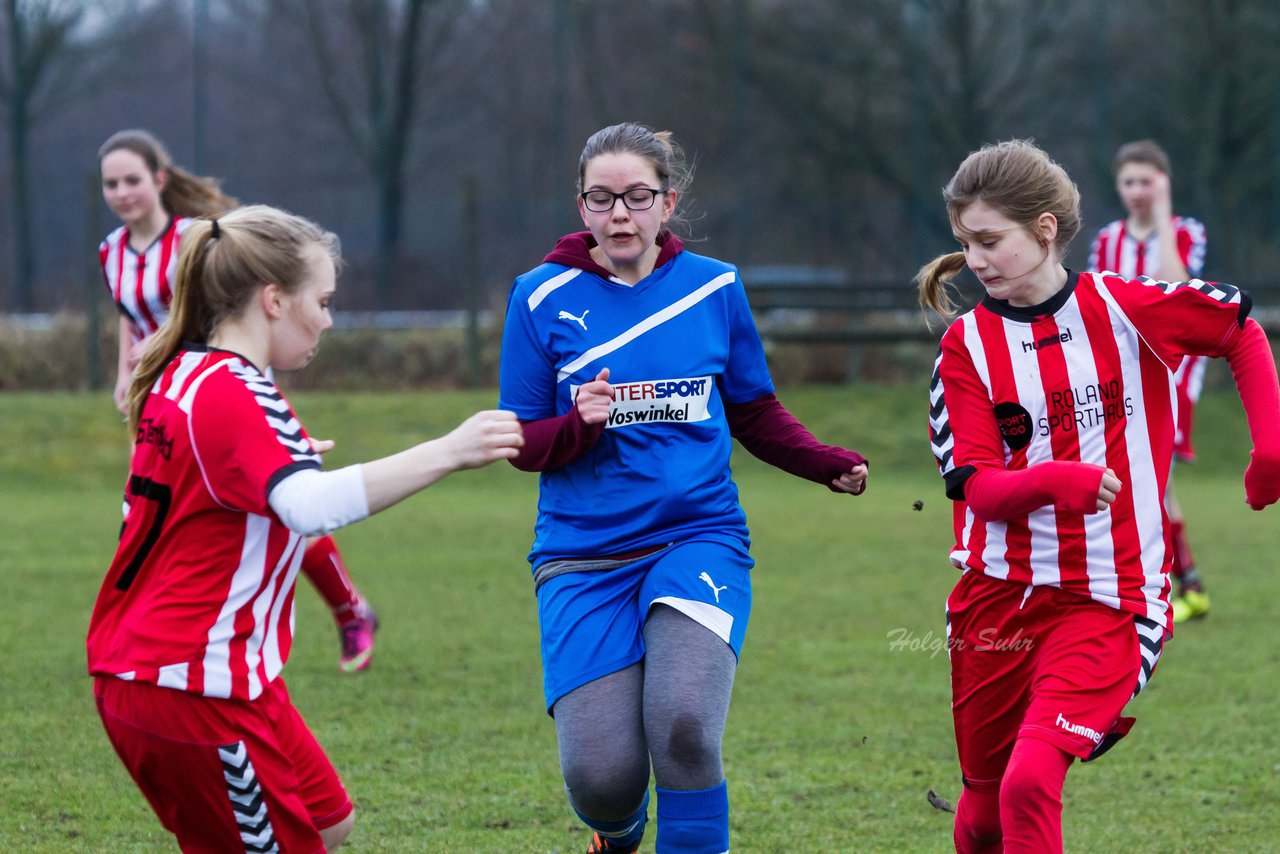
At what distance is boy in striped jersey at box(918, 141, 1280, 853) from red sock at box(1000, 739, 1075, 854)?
0.37ft

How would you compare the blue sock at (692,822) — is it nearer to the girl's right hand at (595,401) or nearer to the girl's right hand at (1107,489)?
the girl's right hand at (595,401)

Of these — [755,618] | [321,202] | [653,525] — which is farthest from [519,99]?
[653,525]

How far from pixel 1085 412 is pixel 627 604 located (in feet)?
3.62

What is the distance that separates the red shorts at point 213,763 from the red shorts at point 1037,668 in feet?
4.98

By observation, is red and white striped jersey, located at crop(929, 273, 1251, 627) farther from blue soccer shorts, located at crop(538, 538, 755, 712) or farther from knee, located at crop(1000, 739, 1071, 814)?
blue soccer shorts, located at crop(538, 538, 755, 712)

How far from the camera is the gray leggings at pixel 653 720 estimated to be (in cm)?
340

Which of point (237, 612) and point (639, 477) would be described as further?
point (639, 477)

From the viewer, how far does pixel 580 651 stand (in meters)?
3.55

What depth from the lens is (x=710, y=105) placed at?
31047 millimetres

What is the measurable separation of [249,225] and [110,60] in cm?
2815

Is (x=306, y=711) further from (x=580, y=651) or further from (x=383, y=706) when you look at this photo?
(x=580, y=651)

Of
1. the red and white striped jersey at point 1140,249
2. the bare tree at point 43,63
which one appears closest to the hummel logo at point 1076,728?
the red and white striped jersey at point 1140,249

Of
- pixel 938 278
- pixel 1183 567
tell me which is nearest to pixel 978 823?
pixel 938 278

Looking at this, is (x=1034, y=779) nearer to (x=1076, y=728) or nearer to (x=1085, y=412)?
(x=1076, y=728)
